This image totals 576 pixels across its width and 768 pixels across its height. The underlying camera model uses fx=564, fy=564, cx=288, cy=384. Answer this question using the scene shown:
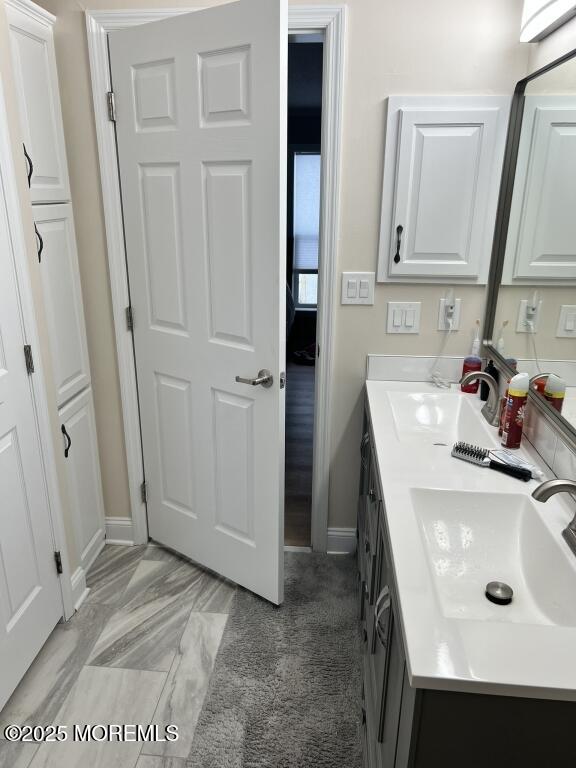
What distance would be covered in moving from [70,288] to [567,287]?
5.66 feet

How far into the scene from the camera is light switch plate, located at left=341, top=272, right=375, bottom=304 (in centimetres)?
215

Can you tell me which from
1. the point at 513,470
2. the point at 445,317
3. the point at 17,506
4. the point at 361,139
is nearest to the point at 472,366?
the point at 445,317

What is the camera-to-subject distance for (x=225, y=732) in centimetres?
171

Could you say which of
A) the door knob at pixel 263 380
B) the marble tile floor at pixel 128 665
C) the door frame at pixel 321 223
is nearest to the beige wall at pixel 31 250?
the marble tile floor at pixel 128 665

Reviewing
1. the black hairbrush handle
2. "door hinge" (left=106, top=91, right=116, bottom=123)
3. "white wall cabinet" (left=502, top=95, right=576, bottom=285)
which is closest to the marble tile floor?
the black hairbrush handle

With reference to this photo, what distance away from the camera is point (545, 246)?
1.67 meters

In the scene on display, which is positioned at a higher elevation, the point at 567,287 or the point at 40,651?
the point at 567,287

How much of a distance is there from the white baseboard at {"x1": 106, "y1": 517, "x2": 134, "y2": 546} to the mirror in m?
1.77

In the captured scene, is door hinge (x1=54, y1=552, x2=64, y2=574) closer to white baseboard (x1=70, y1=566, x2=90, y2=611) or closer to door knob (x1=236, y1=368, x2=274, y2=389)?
white baseboard (x1=70, y1=566, x2=90, y2=611)

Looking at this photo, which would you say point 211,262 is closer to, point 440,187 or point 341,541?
point 440,187

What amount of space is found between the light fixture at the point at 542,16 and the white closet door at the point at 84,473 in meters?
2.04

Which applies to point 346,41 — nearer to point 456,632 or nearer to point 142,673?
point 456,632

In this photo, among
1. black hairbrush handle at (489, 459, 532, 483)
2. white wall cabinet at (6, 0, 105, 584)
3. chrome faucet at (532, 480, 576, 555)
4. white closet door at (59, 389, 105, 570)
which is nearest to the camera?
chrome faucet at (532, 480, 576, 555)

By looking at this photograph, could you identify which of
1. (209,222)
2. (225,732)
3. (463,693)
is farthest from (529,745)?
(209,222)
